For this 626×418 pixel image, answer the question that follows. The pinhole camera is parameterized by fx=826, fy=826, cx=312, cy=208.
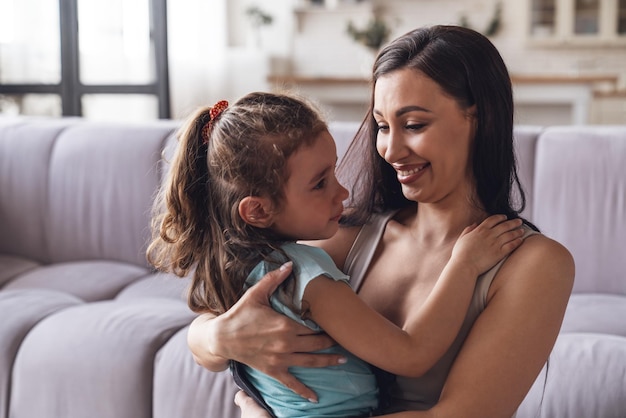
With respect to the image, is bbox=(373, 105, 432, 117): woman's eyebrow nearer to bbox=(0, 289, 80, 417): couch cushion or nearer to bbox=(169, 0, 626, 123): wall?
bbox=(0, 289, 80, 417): couch cushion

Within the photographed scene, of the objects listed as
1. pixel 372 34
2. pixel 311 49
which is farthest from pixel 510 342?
pixel 311 49

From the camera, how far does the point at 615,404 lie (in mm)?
1744

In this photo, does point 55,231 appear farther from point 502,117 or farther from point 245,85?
point 245,85

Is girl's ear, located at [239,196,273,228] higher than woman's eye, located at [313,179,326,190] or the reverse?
the reverse

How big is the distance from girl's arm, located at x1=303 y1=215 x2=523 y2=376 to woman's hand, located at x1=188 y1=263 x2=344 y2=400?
1.5 inches

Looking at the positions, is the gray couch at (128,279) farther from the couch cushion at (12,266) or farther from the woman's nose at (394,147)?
the woman's nose at (394,147)

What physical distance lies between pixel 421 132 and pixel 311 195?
193 millimetres

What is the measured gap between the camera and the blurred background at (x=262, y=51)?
4.87m

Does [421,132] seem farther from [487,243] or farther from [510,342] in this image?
[510,342]

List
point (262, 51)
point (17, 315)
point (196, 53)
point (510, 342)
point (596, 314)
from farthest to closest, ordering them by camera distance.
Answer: point (262, 51)
point (196, 53)
point (17, 315)
point (596, 314)
point (510, 342)

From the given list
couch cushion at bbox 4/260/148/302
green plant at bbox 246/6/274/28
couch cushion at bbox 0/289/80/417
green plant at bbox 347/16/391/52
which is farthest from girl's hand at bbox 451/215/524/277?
green plant at bbox 246/6/274/28

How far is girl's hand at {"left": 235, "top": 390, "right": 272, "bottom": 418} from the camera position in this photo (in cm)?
130

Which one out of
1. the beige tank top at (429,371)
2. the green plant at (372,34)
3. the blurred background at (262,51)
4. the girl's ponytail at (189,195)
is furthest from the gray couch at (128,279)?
the green plant at (372,34)

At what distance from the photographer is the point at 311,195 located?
49.5 inches
